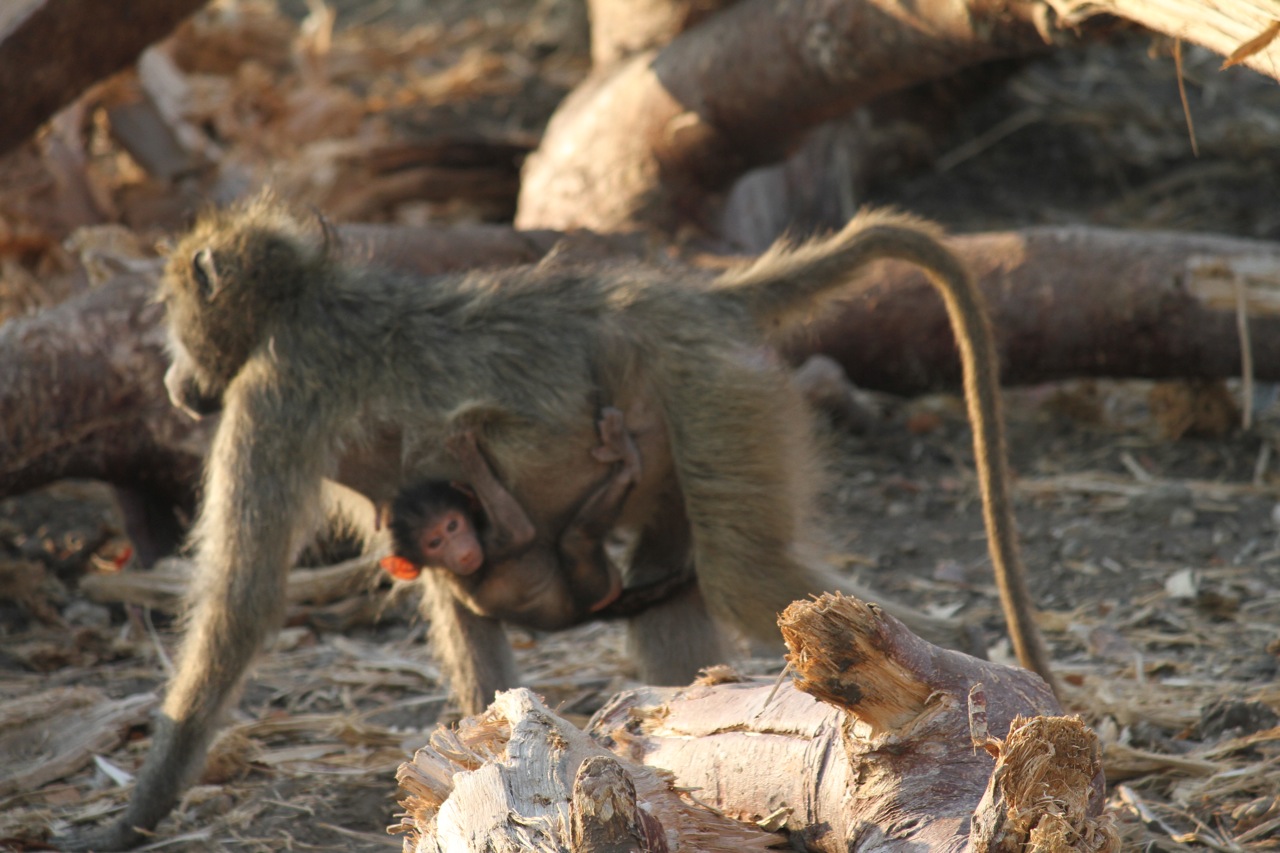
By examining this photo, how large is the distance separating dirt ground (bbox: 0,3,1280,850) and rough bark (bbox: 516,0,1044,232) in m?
1.21

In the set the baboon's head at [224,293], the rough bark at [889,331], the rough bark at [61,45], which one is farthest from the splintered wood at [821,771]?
the rough bark at [61,45]

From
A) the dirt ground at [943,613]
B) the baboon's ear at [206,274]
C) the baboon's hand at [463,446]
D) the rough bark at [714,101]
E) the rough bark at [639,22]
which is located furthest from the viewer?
the rough bark at [639,22]

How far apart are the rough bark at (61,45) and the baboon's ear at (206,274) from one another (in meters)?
1.47

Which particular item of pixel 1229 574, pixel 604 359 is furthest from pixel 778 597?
→ pixel 1229 574

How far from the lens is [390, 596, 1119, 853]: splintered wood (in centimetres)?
164

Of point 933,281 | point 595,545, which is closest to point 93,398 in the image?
point 595,545

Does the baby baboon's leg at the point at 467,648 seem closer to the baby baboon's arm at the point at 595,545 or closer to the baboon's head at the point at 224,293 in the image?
the baby baboon's arm at the point at 595,545

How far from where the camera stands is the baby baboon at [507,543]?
3.22m

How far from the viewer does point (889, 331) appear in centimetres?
501

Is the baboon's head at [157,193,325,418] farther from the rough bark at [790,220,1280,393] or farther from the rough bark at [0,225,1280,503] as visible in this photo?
the rough bark at [790,220,1280,393]

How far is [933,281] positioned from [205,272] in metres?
1.89

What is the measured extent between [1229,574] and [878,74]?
2.04 m

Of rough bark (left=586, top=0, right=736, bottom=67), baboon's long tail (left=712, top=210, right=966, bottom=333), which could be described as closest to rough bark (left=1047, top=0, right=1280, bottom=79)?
baboon's long tail (left=712, top=210, right=966, bottom=333)

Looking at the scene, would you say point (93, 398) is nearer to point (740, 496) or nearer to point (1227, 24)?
point (740, 496)
